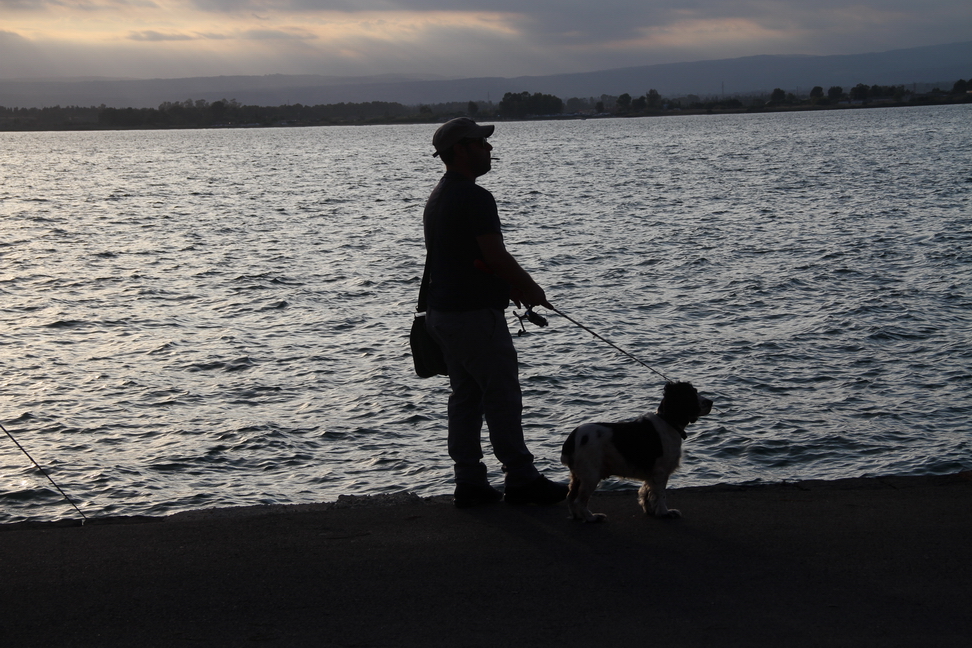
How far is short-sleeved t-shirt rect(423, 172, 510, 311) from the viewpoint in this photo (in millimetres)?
4715

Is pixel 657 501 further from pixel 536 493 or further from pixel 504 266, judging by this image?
pixel 504 266

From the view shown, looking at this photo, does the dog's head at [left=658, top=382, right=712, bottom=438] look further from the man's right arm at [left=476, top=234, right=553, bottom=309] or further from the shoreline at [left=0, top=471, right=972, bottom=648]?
the man's right arm at [left=476, top=234, right=553, bottom=309]

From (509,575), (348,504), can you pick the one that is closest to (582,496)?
(509,575)

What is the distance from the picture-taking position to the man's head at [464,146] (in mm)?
4805

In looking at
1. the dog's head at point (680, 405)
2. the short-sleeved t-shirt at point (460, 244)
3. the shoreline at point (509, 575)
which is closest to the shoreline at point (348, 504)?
the shoreline at point (509, 575)

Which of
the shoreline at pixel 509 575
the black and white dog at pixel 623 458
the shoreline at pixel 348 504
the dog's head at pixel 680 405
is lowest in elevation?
the shoreline at pixel 348 504

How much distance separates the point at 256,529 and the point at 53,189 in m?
60.6

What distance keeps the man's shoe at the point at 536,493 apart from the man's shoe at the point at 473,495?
0.35 feet

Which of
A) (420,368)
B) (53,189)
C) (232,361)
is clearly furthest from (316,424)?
(53,189)

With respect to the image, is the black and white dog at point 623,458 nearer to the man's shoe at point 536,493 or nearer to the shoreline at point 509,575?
the shoreline at point 509,575

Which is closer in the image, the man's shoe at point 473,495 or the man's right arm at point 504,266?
the man's right arm at point 504,266

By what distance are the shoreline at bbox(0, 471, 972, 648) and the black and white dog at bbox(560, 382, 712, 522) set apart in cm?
15

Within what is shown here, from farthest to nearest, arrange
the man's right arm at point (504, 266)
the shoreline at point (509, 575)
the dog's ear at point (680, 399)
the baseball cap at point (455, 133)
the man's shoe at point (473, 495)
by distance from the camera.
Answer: the man's shoe at point (473, 495) < the dog's ear at point (680, 399) < the baseball cap at point (455, 133) < the man's right arm at point (504, 266) < the shoreline at point (509, 575)

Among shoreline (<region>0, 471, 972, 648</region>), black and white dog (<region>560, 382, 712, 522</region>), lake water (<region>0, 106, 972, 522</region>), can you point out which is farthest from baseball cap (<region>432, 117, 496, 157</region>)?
lake water (<region>0, 106, 972, 522</region>)
